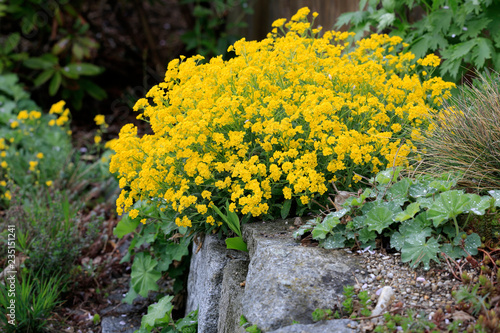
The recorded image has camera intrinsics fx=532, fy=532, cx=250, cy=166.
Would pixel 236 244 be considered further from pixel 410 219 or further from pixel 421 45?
pixel 421 45

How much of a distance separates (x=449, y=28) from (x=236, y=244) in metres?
2.09

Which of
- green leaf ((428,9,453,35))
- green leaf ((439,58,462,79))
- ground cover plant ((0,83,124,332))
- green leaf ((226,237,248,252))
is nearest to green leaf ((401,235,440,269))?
green leaf ((226,237,248,252))

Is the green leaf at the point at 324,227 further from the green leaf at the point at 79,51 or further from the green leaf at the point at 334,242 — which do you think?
the green leaf at the point at 79,51

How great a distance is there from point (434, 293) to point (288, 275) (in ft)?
1.82

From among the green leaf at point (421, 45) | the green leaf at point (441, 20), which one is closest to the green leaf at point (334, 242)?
the green leaf at point (421, 45)

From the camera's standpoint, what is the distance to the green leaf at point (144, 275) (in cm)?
304

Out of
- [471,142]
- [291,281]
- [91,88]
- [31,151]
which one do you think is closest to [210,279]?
[291,281]

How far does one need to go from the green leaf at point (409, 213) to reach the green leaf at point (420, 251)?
87mm

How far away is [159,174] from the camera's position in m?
2.61

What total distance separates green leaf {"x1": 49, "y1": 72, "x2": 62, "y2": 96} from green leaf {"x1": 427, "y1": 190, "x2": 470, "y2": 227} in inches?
173

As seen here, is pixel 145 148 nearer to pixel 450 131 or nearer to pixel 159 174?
pixel 159 174

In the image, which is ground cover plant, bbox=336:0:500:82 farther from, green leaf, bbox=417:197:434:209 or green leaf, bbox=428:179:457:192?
green leaf, bbox=417:197:434:209

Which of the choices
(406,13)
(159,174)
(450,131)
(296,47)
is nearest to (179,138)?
(159,174)

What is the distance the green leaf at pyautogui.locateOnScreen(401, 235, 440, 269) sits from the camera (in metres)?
2.06
